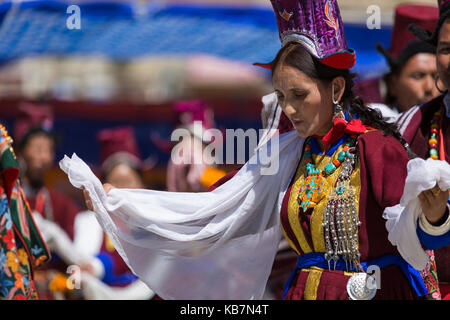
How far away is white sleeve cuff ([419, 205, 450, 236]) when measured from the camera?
9.31 ft

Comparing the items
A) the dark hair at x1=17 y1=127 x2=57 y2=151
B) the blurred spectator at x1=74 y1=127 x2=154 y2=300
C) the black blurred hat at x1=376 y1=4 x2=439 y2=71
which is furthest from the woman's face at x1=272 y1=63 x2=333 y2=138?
the dark hair at x1=17 y1=127 x2=57 y2=151

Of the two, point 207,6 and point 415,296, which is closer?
point 415,296

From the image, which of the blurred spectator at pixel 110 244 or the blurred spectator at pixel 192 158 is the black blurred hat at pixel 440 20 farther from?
the blurred spectator at pixel 110 244

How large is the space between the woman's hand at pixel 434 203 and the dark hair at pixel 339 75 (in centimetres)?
46

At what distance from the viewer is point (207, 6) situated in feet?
28.3

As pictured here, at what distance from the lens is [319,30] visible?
330 centimetres

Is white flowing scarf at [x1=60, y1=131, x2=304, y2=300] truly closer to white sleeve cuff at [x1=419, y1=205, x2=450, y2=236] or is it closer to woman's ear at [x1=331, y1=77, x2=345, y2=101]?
woman's ear at [x1=331, y1=77, x2=345, y2=101]

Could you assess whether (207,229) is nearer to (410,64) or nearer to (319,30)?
(319,30)

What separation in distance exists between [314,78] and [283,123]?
490mm

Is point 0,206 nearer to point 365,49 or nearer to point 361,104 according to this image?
point 361,104

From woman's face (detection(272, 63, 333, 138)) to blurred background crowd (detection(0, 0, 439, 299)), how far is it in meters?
1.06

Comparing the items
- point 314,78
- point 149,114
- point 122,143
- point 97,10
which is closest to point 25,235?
point 314,78

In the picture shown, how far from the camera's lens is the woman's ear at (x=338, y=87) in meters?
3.36

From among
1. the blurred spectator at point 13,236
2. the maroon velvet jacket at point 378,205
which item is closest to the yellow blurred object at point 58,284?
the blurred spectator at point 13,236
